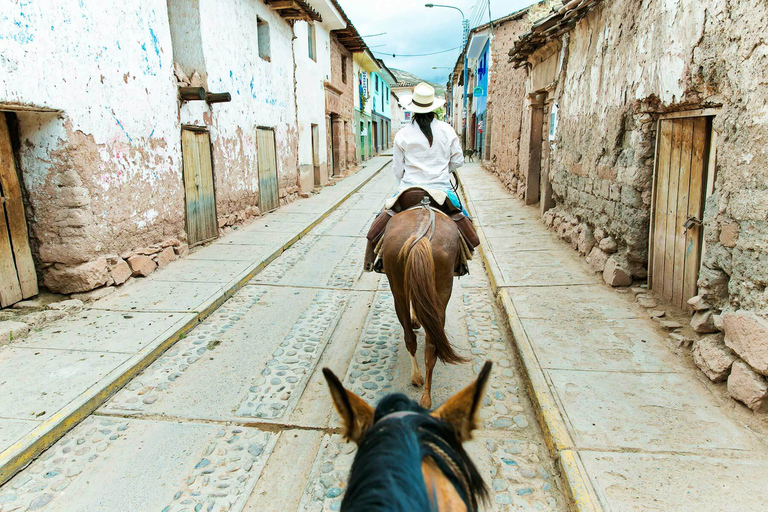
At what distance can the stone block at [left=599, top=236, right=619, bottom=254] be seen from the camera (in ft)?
20.3

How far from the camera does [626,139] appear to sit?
5.82 metres

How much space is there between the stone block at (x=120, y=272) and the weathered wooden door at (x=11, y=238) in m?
0.85

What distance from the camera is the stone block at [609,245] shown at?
6180 millimetres

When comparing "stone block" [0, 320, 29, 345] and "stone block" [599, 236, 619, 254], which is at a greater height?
Answer: "stone block" [599, 236, 619, 254]

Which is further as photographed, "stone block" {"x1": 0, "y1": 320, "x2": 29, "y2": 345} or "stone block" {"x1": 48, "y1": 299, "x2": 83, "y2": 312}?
"stone block" {"x1": 48, "y1": 299, "x2": 83, "y2": 312}

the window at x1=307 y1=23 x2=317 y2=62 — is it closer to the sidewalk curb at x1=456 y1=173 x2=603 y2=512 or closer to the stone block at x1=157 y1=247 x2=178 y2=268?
the stone block at x1=157 y1=247 x2=178 y2=268

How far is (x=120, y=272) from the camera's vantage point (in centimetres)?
634

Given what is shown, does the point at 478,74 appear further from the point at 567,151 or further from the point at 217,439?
the point at 217,439

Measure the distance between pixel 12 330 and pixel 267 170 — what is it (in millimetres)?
7954

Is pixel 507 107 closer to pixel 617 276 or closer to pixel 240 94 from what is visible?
pixel 240 94

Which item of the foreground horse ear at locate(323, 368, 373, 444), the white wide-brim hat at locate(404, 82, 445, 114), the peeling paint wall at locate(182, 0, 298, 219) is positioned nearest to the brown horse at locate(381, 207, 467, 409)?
the white wide-brim hat at locate(404, 82, 445, 114)

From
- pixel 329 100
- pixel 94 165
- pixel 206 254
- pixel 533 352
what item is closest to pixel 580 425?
pixel 533 352

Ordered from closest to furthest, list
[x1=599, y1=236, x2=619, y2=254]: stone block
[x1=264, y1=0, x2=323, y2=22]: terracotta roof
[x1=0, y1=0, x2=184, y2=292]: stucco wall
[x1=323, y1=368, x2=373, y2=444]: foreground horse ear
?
[x1=323, y1=368, x2=373, y2=444]: foreground horse ear < [x1=0, y1=0, x2=184, y2=292]: stucco wall < [x1=599, y1=236, x2=619, y2=254]: stone block < [x1=264, y1=0, x2=323, y2=22]: terracotta roof

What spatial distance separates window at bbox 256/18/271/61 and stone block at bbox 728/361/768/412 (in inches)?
456
